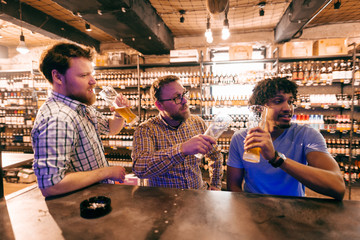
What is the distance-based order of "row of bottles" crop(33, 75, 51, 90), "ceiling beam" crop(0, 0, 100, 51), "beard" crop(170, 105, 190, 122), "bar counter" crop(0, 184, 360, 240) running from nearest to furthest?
"bar counter" crop(0, 184, 360, 240) < "beard" crop(170, 105, 190, 122) < "ceiling beam" crop(0, 0, 100, 51) < "row of bottles" crop(33, 75, 51, 90)

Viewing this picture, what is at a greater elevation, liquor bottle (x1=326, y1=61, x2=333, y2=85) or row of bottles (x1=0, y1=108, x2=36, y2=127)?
liquor bottle (x1=326, y1=61, x2=333, y2=85)

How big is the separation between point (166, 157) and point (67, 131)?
59cm

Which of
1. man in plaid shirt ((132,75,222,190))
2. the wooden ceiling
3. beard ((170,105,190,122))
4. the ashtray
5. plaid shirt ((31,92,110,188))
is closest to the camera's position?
the ashtray

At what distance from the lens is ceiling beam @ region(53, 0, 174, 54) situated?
2986 mm

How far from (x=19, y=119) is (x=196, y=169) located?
22.4 ft

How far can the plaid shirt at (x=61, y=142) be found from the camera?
3.34 ft

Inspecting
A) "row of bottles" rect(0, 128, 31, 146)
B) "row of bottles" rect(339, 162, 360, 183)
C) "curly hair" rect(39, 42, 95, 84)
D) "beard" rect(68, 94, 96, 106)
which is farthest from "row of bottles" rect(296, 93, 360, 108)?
"row of bottles" rect(0, 128, 31, 146)

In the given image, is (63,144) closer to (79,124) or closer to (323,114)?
(79,124)

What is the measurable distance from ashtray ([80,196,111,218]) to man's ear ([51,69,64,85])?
83 centimetres

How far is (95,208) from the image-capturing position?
2.70 feet

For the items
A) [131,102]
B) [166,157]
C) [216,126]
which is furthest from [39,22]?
[216,126]

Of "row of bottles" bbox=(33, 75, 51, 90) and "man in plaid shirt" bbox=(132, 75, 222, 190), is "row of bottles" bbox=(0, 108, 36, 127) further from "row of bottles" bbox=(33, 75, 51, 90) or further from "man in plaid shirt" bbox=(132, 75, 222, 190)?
"man in plaid shirt" bbox=(132, 75, 222, 190)

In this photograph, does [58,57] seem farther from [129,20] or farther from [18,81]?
[18,81]

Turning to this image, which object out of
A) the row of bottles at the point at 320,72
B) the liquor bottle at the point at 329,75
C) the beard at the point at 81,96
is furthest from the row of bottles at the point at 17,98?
the liquor bottle at the point at 329,75
